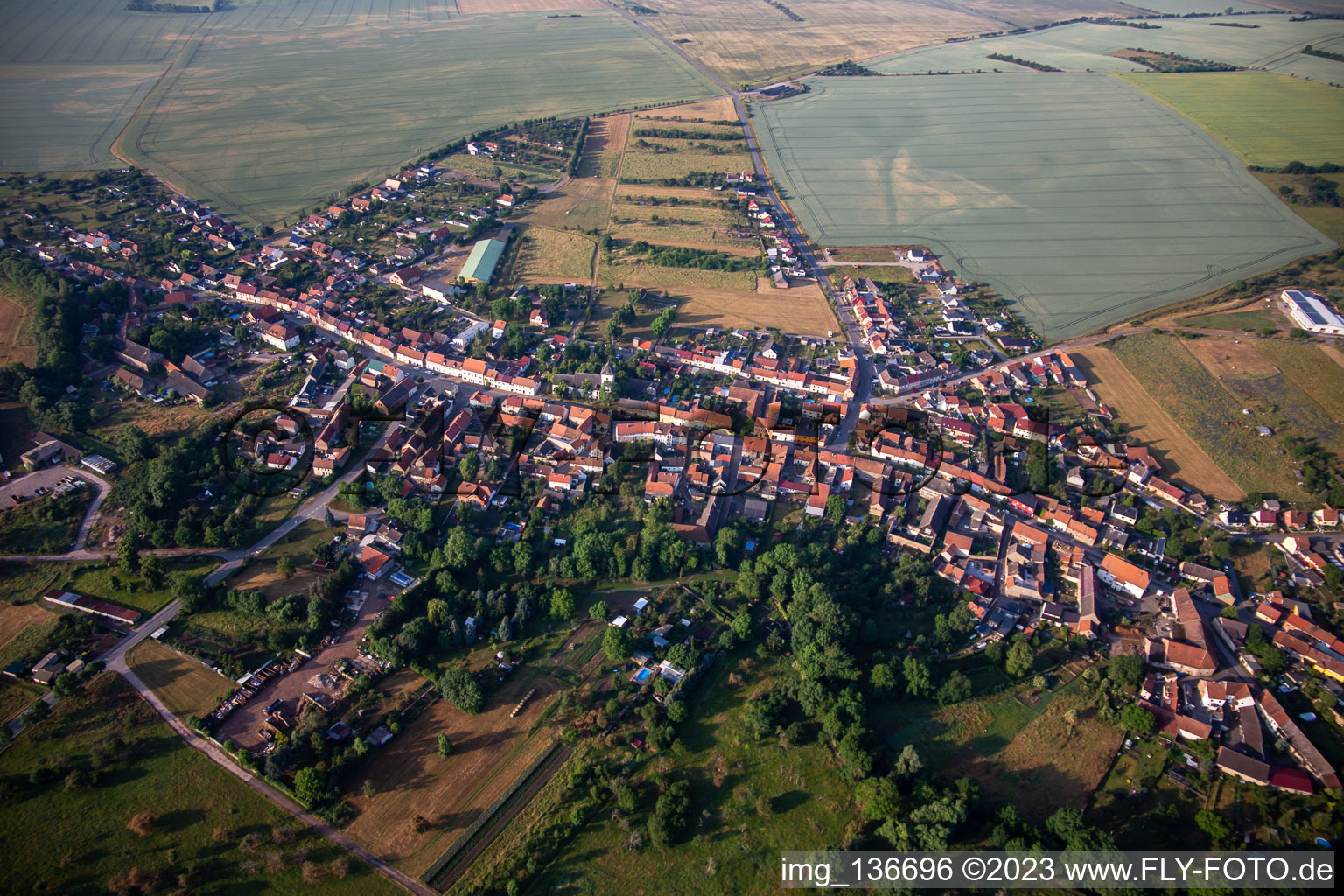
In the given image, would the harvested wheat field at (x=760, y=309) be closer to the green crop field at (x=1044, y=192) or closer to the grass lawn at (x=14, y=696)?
the green crop field at (x=1044, y=192)

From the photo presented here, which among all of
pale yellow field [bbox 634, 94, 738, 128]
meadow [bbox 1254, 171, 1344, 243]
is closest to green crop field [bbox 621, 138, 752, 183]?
pale yellow field [bbox 634, 94, 738, 128]

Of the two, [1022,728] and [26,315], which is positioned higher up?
[26,315]

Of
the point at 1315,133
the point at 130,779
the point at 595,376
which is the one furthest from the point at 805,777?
the point at 1315,133

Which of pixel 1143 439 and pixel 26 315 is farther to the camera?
pixel 26 315

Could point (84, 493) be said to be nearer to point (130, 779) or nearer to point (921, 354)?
point (130, 779)

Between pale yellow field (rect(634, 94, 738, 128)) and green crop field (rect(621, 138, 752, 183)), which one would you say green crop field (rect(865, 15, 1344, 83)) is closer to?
pale yellow field (rect(634, 94, 738, 128))
